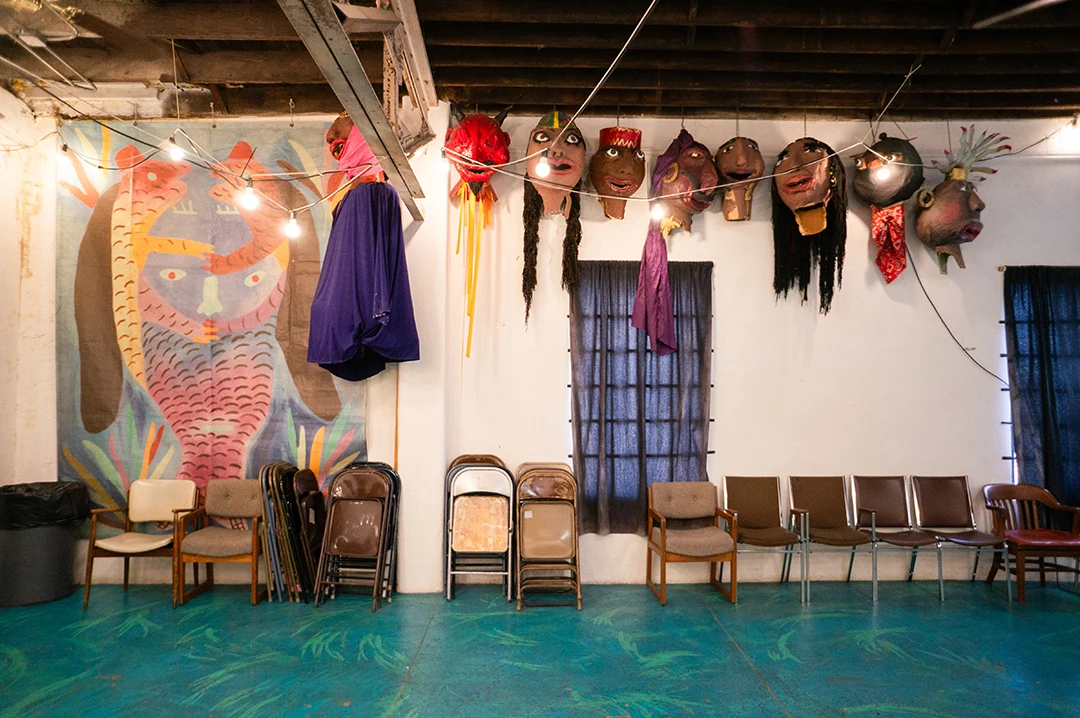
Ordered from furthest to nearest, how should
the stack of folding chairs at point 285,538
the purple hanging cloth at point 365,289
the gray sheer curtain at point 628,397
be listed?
the gray sheer curtain at point 628,397 → the stack of folding chairs at point 285,538 → the purple hanging cloth at point 365,289

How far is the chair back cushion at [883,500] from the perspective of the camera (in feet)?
16.8

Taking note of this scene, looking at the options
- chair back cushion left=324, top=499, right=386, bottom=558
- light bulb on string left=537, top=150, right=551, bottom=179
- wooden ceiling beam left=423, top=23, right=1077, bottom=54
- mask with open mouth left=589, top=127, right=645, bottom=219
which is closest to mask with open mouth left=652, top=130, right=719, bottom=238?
mask with open mouth left=589, top=127, right=645, bottom=219

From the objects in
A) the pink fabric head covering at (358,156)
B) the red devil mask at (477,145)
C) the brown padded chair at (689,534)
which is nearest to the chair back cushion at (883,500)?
the brown padded chair at (689,534)

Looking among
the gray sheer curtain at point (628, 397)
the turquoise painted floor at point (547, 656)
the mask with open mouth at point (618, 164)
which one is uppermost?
the mask with open mouth at point (618, 164)

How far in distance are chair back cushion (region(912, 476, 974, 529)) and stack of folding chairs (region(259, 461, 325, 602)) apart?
16.8ft

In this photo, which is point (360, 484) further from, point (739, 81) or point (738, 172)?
point (739, 81)

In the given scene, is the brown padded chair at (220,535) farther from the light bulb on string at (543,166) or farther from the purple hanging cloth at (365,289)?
the light bulb on string at (543,166)

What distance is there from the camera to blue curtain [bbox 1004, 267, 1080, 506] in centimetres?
521

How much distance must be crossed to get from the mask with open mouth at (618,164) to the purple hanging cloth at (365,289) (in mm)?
1715

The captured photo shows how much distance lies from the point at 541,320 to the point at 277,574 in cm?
293

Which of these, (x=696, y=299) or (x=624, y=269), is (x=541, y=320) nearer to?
(x=624, y=269)

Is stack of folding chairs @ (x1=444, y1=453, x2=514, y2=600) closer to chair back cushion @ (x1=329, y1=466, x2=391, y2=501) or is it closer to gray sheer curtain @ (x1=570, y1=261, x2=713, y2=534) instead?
chair back cushion @ (x1=329, y1=466, x2=391, y2=501)

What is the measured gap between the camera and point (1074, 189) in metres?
5.44

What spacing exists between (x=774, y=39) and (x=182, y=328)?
5.16 metres
